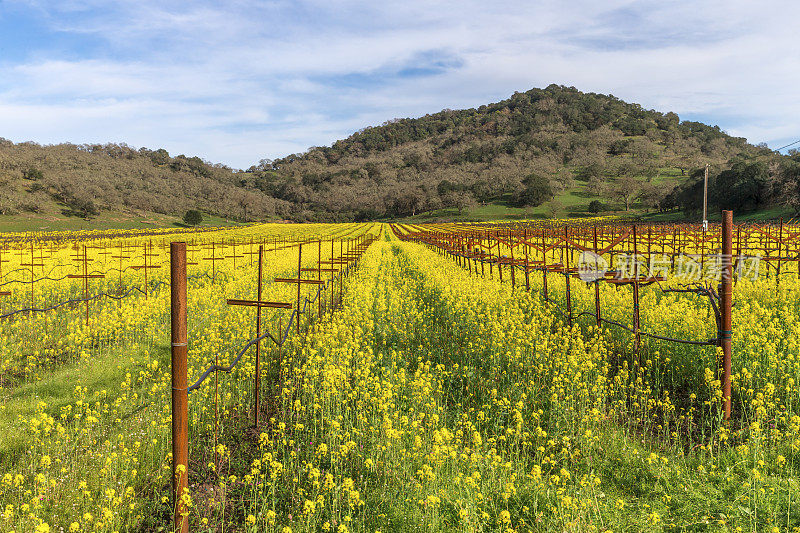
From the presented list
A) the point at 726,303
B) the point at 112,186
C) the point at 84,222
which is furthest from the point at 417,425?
the point at 112,186

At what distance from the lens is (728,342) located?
16.5ft

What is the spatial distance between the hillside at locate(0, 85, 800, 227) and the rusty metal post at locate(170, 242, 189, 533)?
196ft

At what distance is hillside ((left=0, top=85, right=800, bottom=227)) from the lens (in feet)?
243

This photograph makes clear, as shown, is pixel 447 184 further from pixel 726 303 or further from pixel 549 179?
pixel 726 303

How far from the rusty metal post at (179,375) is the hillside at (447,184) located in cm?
5973

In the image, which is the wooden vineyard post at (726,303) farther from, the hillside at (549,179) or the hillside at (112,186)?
the hillside at (112,186)

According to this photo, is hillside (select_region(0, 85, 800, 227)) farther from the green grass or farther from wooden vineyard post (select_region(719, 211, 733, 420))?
the green grass

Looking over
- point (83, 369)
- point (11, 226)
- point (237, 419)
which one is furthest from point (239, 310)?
point (11, 226)

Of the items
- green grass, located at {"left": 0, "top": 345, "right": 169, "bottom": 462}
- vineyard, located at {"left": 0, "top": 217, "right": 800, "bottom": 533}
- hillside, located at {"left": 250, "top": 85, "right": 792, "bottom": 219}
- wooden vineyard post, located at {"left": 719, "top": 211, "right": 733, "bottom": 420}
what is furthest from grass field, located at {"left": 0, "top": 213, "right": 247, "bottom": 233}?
wooden vineyard post, located at {"left": 719, "top": 211, "right": 733, "bottom": 420}

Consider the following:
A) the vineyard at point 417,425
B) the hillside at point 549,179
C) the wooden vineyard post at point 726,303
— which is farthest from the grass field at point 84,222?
the wooden vineyard post at point 726,303

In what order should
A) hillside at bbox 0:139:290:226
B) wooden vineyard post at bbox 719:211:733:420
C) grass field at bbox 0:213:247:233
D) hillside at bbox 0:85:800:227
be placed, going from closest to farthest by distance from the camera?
wooden vineyard post at bbox 719:211:733:420
grass field at bbox 0:213:247:233
hillside at bbox 0:85:800:227
hillside at bbox 0:139:290:226

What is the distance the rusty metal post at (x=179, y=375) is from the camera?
121 inches

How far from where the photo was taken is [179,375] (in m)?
3.09

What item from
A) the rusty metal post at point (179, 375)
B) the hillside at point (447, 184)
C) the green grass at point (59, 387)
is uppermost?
the hillside at point (447, 184)
